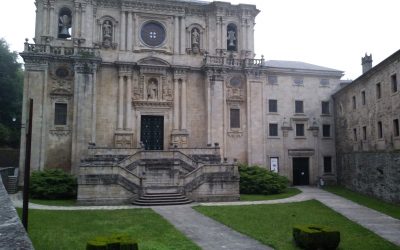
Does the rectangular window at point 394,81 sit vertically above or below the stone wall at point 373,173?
above

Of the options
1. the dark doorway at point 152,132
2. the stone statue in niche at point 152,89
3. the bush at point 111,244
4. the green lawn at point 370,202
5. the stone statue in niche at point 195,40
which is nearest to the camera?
the bush at point 111,244

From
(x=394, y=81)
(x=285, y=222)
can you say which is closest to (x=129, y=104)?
(x=285, y=222)

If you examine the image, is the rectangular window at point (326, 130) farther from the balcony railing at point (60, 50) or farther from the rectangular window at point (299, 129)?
the balcony railing at point (60, 50)

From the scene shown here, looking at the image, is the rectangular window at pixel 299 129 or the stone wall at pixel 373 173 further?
the rectangular window at pixel 299 129

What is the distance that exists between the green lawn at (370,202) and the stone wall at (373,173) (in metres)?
0.49

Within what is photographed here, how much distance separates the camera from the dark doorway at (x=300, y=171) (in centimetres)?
3766

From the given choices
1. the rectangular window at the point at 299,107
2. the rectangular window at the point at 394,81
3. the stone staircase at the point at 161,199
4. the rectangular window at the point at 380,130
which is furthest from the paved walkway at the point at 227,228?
the rectangular window at the point at 299,107

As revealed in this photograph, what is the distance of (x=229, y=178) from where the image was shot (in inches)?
1064

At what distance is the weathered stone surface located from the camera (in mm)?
4836

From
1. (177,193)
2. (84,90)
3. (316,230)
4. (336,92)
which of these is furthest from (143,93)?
(316,230)

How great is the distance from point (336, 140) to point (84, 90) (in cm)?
2486

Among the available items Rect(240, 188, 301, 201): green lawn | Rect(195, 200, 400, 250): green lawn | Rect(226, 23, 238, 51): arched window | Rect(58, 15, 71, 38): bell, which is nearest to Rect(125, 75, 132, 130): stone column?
Rect(58, 15, 71, 38): bell

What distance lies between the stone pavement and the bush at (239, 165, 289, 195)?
962 centimetres

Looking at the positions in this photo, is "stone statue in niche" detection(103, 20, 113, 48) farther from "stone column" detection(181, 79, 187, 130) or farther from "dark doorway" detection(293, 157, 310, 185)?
"dark doorway" detection(293, 157, 310, 185)
